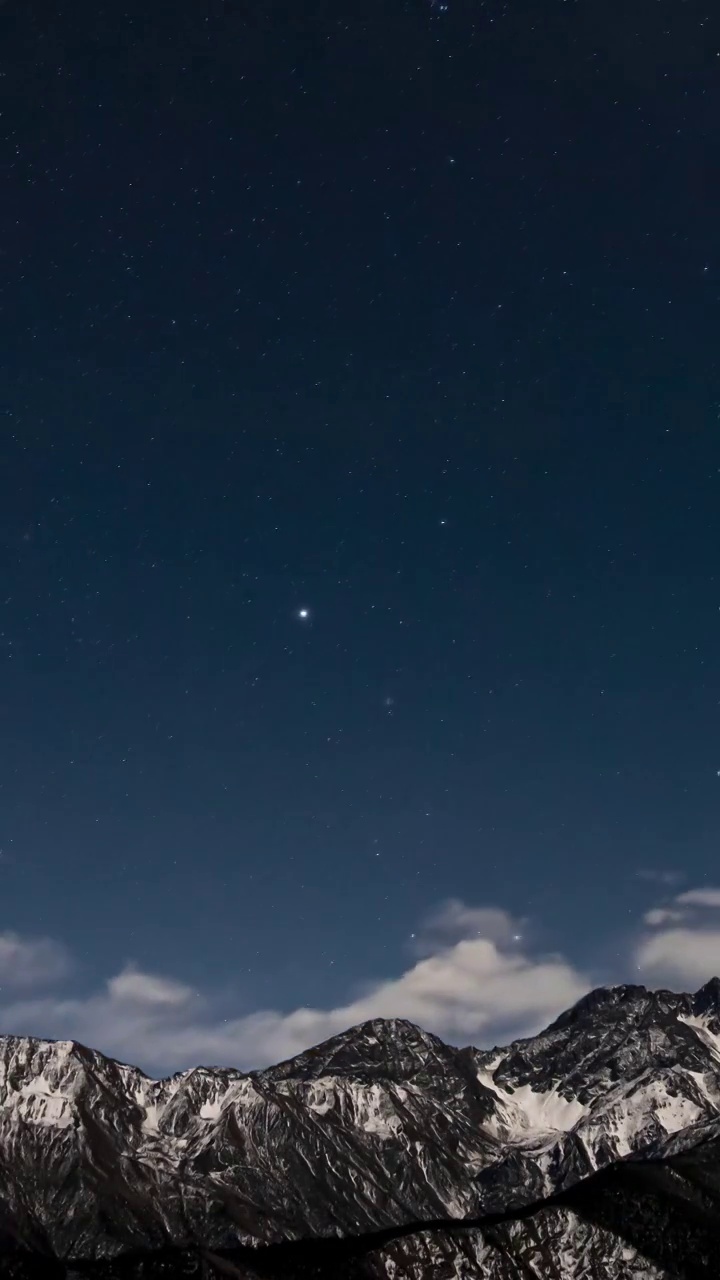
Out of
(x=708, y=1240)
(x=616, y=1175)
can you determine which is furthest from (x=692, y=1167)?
(x=708, y=1240)

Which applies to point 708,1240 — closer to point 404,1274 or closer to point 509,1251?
point 509,1251

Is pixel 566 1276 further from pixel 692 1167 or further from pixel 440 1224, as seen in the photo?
pixel 692 1167

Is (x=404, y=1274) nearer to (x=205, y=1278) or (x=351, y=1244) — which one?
(x=351, y=1244)

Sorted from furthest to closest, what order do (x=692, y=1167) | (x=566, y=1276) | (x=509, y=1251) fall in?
(x=692, y=1167) → (x=509, y=1251) → (x=566, y=1276)

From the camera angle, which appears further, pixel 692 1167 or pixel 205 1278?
pixel 692 1167

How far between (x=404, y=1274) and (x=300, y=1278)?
41945 mm

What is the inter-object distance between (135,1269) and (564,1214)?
8335cm

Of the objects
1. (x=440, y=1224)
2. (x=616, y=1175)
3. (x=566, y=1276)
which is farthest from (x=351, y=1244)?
(x=616, y=1175)

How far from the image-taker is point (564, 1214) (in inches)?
6580

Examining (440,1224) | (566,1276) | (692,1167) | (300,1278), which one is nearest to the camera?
(566,1276)

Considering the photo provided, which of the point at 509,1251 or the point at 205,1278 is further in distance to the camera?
the point at 205,1278

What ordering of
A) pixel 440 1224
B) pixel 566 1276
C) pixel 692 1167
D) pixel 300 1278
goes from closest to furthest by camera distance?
pixel 566 1276 < pixel 440 1224 < pixel 300 1278 < pixel 692 1167

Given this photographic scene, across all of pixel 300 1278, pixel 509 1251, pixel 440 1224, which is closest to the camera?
pixel 509 1251

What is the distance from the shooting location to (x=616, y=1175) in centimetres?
18012
